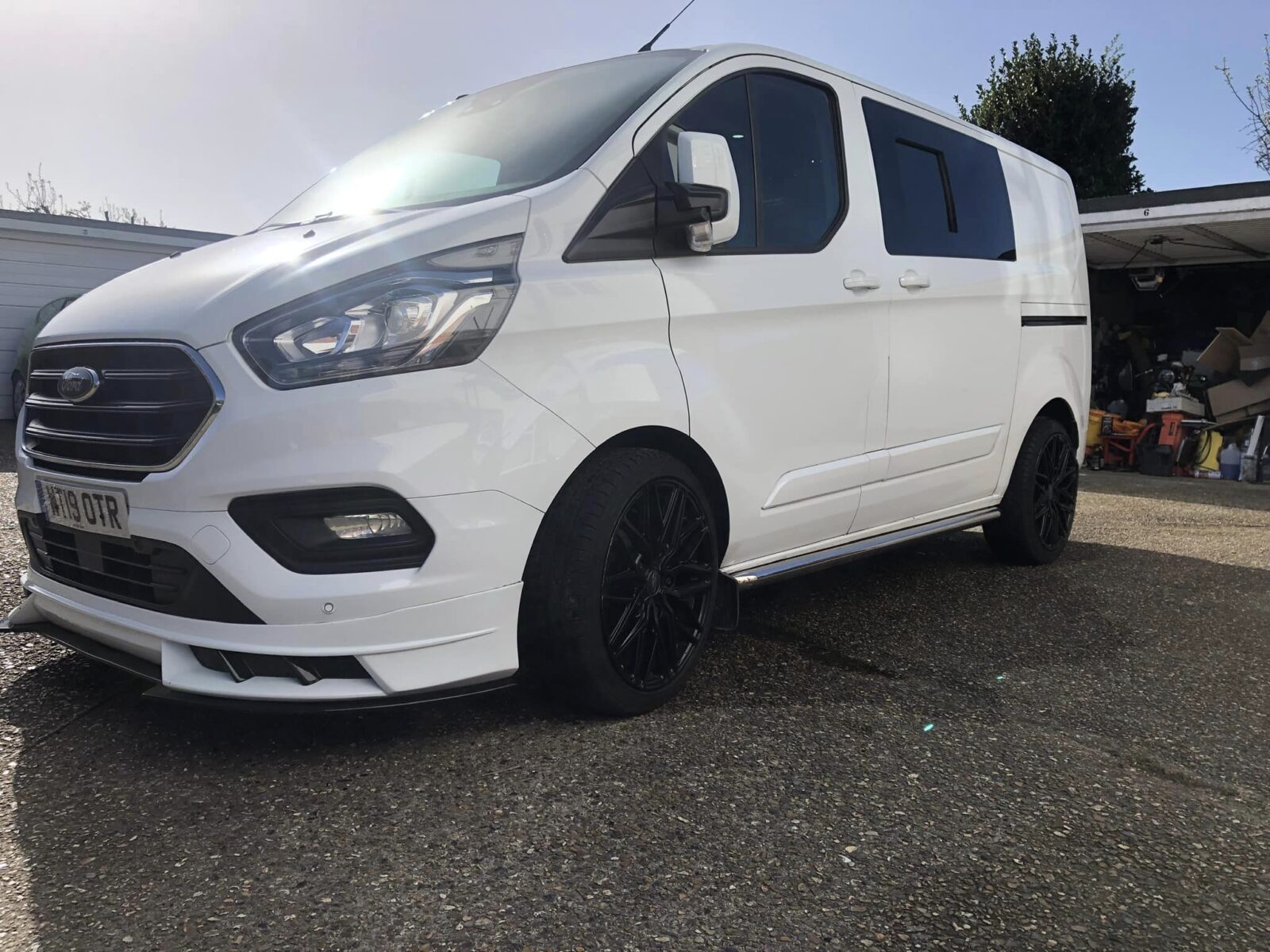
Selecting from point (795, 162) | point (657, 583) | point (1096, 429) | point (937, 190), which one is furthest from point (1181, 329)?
point (657, 583)

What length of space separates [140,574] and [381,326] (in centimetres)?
82

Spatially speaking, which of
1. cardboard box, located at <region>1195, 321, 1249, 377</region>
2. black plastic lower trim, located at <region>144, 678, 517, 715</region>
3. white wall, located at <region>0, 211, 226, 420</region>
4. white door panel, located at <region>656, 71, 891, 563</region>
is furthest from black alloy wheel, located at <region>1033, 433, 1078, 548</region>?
white wall, located at <region>0, 211, 226, 420</region>

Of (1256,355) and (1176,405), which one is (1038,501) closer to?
(1176,405)

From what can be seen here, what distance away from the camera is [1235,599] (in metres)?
4.38

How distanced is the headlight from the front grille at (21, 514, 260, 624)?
47cm

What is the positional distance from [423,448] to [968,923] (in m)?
1.44

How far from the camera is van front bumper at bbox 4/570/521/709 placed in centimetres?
215

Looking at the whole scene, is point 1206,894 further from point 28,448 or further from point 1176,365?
point 1176,365

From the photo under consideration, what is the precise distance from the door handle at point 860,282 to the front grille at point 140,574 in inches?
84.1

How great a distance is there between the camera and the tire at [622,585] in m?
2.42

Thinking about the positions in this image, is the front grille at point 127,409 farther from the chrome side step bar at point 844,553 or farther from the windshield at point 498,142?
the chrome side step bar at point 844,553

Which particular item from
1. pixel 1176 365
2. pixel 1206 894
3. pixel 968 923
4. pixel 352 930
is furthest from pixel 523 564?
pixel 1176 365

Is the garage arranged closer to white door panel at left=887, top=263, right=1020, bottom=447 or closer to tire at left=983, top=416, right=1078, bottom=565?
tire at left=983, top=416, right=1078, bottom=565

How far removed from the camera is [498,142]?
9.78 feet
